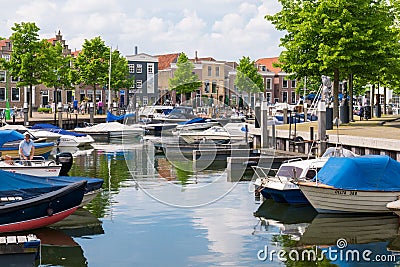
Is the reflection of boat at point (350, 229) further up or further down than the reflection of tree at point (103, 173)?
further down

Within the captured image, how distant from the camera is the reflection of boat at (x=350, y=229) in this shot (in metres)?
18.9

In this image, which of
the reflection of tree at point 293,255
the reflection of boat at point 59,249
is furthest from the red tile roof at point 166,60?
the reflection of tree at point 293,255

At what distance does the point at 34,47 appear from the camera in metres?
65.9

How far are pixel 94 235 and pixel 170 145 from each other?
26.6 m

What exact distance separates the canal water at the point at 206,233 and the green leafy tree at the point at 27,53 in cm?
3997

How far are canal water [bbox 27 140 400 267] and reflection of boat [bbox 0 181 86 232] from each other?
49 cm

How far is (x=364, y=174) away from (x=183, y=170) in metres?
16.4

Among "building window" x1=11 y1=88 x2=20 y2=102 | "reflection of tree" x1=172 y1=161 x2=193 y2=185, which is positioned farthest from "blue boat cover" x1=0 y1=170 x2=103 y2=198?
"building window" x1=11 y1=88 x2=20 y2=102

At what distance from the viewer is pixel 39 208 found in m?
18.5

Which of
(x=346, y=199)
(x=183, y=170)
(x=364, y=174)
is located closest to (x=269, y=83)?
(x=183, y=170)

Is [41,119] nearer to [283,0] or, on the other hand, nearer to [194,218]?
[283,0]

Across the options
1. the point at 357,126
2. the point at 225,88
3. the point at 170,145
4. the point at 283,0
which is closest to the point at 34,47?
the point at 225,88

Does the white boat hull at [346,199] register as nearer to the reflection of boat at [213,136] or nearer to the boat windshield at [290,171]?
the boat windshield at [290,171]

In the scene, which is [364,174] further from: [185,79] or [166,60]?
[166,60]
